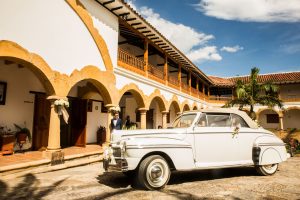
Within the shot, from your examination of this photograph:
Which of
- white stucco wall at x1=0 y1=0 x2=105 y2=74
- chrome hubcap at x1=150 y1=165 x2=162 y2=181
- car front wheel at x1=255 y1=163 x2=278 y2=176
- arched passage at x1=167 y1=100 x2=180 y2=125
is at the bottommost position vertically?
car front wheel at x1=255 y1=163 x2=278 y2=176

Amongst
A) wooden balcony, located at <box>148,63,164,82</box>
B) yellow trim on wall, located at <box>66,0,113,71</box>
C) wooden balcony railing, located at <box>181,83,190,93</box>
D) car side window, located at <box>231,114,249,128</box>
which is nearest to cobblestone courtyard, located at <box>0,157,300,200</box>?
car side window, located at <box>231,114,249,128</box>

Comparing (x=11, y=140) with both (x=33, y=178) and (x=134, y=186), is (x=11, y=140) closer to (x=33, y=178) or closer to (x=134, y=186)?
(x=33, y=178)

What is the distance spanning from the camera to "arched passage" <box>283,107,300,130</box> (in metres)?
30.7

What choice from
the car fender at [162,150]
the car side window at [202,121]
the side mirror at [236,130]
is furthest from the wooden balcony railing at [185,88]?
the car fender at [162,150]

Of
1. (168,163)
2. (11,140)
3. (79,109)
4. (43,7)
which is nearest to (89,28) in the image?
(43,7)

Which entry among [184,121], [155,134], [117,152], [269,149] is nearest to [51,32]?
[117,152]

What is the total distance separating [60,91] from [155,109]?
37.5 ft

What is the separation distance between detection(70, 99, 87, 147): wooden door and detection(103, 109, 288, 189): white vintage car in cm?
606

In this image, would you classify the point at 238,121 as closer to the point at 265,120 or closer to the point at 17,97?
the point at 17,97

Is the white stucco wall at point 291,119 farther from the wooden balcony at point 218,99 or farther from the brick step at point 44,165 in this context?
the brick step at point 44,165

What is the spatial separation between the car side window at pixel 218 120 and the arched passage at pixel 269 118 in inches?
1094

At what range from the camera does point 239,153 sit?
247 inches

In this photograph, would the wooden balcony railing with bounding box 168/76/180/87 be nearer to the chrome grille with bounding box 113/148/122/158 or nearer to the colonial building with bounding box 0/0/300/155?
the colonial building with bounding box 0/0/300/155

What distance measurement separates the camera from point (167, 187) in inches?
211
